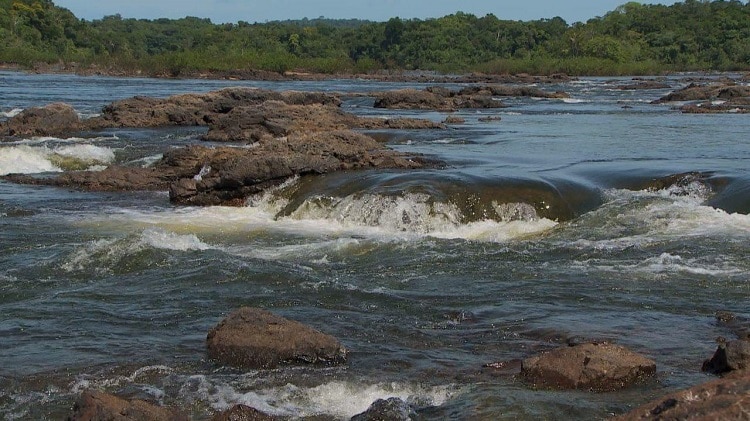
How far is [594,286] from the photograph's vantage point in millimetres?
10344

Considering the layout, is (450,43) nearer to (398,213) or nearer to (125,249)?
(398,213)

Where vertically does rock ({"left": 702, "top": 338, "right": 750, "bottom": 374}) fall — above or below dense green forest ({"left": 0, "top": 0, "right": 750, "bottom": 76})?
below

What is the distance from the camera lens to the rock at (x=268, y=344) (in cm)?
767

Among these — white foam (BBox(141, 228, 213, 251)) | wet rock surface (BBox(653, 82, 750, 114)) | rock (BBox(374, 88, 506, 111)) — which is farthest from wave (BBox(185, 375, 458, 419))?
rock (BBox(374, 88, 506, 111))

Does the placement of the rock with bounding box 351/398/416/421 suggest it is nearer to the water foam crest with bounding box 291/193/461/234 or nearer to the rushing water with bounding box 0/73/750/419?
the rushing water with bounding box 0/73/750/419

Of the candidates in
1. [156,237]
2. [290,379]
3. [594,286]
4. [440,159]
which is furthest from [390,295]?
[440,159]

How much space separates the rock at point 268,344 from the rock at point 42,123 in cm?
2058

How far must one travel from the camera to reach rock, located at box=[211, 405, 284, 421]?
608 cm

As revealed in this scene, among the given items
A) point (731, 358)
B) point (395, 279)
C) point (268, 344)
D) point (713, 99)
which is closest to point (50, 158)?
point (395, 279)

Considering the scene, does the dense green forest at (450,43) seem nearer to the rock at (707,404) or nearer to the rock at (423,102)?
the rock at (423,102)

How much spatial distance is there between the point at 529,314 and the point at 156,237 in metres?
5.50

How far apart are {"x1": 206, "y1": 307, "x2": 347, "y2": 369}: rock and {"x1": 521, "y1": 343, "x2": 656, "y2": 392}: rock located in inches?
63.8

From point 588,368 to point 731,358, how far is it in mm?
1025

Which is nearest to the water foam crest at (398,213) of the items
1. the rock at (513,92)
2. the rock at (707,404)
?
the rock at (707,404)
